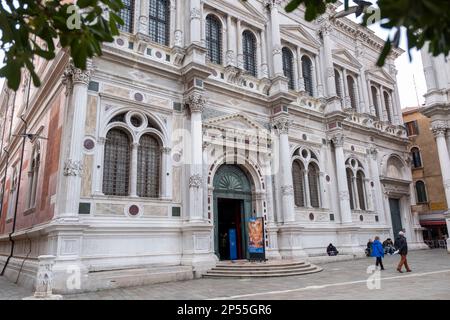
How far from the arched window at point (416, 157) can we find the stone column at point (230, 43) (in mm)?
19477

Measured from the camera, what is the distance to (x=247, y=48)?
19.0 m

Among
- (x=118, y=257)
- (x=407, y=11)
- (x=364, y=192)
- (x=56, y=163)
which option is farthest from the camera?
(x=364, y=192)

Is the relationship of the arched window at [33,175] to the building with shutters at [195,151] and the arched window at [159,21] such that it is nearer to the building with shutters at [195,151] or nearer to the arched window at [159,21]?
the building with shutters at [195,151]

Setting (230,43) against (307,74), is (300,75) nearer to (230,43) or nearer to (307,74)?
(307,74)

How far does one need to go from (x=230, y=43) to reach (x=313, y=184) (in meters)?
8.59

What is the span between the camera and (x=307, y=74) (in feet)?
71.5

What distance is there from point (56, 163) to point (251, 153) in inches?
326

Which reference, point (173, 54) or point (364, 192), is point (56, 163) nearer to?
point (173, 54)

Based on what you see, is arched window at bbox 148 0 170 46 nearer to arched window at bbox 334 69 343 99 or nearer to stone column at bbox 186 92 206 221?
stone column at bbox 186 92 206 221

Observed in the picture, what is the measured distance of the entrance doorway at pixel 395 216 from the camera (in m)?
23.8

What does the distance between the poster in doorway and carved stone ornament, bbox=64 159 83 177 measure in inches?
261

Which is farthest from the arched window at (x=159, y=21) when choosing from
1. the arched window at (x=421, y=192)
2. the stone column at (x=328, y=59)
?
the arched window at (x=421, y=192)

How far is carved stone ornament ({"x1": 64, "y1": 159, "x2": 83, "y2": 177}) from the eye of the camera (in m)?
11.4

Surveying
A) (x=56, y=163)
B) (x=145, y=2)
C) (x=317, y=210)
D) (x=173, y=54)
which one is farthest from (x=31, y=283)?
(x=317, y=210)
